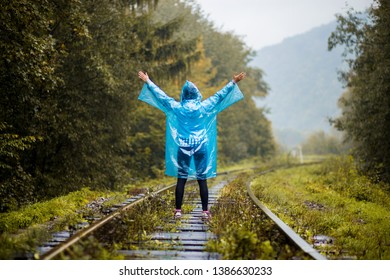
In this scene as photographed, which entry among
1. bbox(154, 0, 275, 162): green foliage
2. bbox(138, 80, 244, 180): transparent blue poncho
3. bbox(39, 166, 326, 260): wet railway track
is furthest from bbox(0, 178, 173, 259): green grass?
bbox(154, 0, 275, 162): green foliage

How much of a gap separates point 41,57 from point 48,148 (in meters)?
4.58

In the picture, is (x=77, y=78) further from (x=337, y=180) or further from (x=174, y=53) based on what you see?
(x=337, y=180)

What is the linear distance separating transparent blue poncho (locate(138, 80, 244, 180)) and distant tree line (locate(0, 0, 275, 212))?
3.49 metres

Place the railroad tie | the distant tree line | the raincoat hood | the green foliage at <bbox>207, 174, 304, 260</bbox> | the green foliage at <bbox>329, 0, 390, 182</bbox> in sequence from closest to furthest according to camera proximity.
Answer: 1. the green foliage at <bbox>207, 174, 304, 260</bbox>
2. the railroad tie
3. the raincoat hood
4. the distant tree line
5. the green foliage at <bbox>329, 0, 390, 182</bbox>

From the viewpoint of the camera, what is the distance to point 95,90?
15016 mm

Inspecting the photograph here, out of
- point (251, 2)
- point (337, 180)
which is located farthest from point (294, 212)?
point (251, 2)

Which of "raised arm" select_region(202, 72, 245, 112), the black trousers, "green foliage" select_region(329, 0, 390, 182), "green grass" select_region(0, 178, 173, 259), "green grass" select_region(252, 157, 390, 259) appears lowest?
"green grass" select_region(252, 157, 390, 259)

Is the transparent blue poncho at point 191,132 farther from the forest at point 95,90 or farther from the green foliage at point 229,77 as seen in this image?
the green foliage at point 229,77

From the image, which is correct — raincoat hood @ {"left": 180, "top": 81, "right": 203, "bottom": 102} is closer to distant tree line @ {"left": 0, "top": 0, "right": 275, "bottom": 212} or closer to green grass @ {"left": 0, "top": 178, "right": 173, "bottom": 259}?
green grass @ {"left": 0, "top": 178, "right": 173, "bottom": 259}

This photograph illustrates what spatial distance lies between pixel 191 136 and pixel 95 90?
868 centimetres

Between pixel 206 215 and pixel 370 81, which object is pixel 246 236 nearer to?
pixel 206 215

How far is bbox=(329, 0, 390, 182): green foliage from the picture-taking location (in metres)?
17.0

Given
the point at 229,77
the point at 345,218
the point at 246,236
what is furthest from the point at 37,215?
the point at 229,77

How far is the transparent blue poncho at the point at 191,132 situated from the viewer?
710cm
